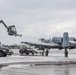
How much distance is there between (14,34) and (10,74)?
36369 mm

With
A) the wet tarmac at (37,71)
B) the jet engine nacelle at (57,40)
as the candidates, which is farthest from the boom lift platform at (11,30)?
the wet tarmac at (37,71)

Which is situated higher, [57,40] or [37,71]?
[57,40]

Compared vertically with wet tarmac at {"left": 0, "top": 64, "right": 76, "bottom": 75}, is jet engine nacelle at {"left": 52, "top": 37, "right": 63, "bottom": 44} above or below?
above

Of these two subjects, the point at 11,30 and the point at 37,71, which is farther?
the point at 11,30

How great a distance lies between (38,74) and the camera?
17.0m

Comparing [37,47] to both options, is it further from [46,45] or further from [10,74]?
[10,74]

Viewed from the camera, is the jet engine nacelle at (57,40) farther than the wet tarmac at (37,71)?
Yes

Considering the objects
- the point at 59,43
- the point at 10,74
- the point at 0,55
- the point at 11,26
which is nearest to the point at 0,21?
the point at 11,26

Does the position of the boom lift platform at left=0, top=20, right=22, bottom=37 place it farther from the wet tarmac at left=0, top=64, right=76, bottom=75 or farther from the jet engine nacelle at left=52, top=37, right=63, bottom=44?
the wet tarmac at left=0, top=64, right=76, bottom=75

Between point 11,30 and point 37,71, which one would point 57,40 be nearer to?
point 11,30

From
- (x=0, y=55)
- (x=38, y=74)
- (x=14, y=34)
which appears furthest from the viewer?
(x=14, y=34)

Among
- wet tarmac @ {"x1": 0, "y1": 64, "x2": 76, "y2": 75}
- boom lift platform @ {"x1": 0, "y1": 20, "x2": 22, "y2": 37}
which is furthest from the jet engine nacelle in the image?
wet tarmac @ {"x1": 0, "y1": 64, "x2": 76, "y2": 75}

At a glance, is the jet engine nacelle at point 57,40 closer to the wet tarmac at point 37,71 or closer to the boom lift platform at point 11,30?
the boom lift platform at point 11,30

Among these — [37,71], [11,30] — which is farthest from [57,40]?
[37,71]
